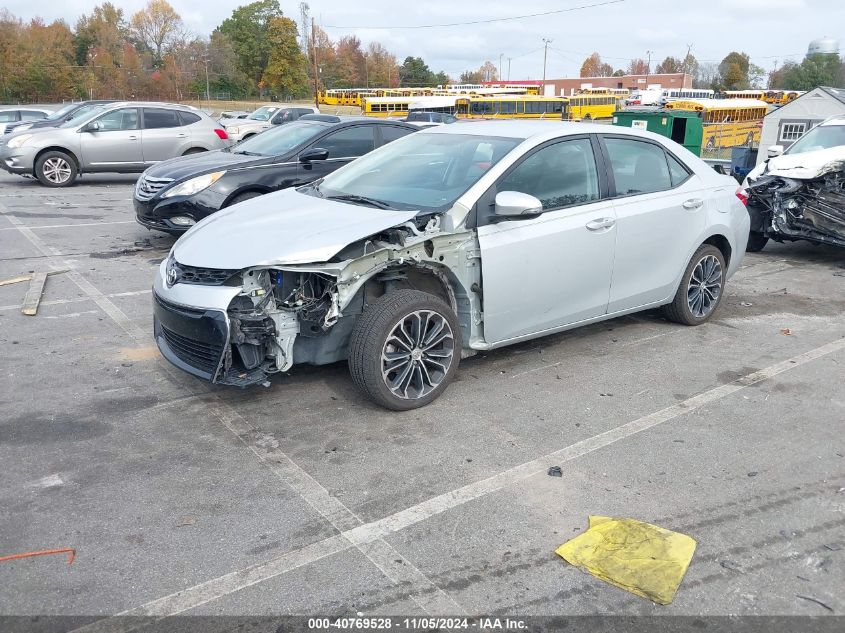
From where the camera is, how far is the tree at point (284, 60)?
84.6 m

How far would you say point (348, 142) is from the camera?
31.5ft

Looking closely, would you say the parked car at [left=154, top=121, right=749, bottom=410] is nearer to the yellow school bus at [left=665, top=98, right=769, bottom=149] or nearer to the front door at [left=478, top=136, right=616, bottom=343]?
the front door at [left=478, top=136, right=616, bottom=343]

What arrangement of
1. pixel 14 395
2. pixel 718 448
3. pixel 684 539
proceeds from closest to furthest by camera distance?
pixel 684 539 → pixel 718 448 → pixel 14 395

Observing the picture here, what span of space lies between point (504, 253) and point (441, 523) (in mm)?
1978

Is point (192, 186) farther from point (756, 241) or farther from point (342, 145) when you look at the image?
point (756, 241)

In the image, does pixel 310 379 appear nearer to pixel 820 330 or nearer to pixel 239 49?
pixel 820 330

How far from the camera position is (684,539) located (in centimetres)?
329

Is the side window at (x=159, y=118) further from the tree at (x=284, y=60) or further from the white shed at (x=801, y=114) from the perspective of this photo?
the tree at (x=284, y=60)

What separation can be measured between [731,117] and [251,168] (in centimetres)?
4100

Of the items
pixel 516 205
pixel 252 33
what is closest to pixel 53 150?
pixel 516 205

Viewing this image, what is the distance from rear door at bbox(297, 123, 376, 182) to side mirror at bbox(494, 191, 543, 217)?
495cm

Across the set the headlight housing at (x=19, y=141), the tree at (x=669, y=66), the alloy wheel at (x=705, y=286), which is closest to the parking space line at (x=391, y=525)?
the alloy wheel at (x=705, y=286)

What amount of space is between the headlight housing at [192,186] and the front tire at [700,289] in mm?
5350

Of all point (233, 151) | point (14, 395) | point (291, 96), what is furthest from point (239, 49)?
point (14, 395)
